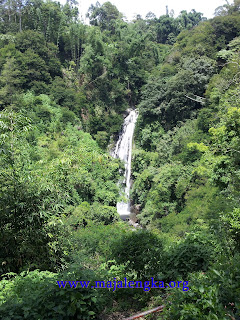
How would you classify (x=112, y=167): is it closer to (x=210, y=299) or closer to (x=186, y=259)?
(x=186, y=259)

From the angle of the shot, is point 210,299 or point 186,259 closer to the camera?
point 210,299

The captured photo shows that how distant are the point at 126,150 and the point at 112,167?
14.3 feet

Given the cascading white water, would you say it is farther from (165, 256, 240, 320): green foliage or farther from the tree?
(165, 256, 240, 320): green foliage

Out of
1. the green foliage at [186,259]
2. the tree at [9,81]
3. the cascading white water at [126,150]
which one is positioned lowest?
the cascading white water at [126,150]

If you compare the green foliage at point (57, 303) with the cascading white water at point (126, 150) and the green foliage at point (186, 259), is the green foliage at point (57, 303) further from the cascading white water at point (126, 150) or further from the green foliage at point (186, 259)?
the cascading white water at point (126, 150)

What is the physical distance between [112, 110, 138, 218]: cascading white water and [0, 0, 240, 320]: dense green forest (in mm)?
694

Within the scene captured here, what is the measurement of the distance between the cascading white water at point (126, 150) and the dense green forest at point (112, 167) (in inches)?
27.3

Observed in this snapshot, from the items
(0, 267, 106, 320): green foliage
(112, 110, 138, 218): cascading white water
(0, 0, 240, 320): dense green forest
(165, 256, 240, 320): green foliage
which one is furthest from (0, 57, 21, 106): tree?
(165, 256, 240, 320): green foliage

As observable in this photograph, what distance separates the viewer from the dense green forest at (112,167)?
304cm

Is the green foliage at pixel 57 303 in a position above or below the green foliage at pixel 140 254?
above

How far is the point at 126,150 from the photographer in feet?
70.1

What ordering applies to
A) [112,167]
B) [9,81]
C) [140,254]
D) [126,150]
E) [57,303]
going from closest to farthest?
[57,303] → [140,254] → [112,167] → [9,81] → [126,150]

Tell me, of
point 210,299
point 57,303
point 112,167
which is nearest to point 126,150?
point 112,167

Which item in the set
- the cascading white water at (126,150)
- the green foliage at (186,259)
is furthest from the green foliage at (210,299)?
the cascading white water at (126,150)
